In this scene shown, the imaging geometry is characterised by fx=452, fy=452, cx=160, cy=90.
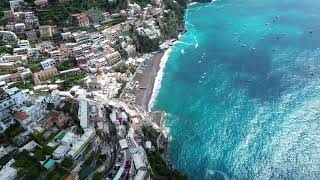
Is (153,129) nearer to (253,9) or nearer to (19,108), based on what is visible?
(19,108)

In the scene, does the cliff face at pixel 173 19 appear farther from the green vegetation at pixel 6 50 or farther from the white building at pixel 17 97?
the white building at pixel 17 97

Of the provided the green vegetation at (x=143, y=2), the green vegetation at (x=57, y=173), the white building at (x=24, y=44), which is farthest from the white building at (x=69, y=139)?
the green vegetation at (x=143, y=2)

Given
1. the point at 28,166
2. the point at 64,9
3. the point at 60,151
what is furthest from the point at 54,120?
the point at 64,9

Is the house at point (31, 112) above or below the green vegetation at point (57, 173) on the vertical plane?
above

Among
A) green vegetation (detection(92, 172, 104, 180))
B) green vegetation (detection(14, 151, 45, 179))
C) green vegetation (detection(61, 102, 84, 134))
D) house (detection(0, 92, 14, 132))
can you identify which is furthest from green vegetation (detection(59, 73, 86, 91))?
green vegetation (detection(92, 172, 104, 180))

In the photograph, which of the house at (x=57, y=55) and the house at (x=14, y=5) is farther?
the house at (x=14, y=5)

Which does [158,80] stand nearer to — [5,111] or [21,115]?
[21,115]

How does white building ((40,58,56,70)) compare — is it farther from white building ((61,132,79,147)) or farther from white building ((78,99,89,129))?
white building ((61,132,79,147))
